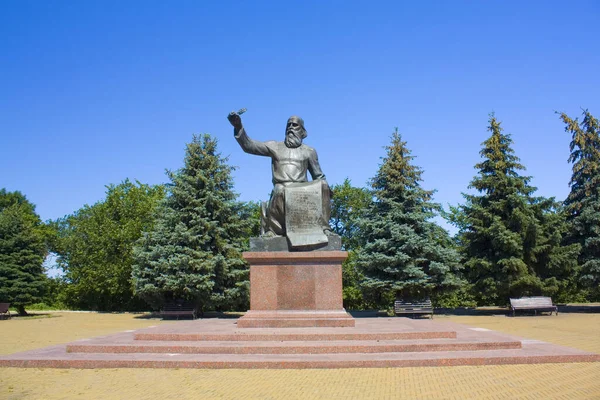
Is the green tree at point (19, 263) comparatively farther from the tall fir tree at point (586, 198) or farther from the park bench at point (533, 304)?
the tall fir tree at point (586, 198)

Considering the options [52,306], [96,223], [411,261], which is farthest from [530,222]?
[52,306]

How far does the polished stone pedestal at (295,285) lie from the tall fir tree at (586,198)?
15.7m

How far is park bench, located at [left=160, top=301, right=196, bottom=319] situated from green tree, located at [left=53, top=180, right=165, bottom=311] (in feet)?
20.0

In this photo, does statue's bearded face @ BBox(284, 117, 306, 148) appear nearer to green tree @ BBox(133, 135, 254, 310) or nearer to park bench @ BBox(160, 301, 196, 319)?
green tree @ BBox(133, 135, 254, 310)

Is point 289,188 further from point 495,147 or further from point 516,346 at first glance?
point 495,147

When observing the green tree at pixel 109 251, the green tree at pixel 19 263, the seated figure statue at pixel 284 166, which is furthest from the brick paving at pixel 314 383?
the green tree at pixel 109 251

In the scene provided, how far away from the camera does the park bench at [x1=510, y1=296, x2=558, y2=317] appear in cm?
2025

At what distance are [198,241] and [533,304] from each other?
13.7 metres

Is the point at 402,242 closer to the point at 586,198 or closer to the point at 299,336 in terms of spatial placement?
the point at 586,198

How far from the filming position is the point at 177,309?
21609 mm

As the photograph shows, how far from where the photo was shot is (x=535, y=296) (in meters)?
22.0

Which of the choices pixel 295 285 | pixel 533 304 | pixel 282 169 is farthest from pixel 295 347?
pixel 533 304

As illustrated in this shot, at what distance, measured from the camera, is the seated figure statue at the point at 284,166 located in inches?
460

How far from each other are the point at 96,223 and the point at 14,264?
6.94 meters
